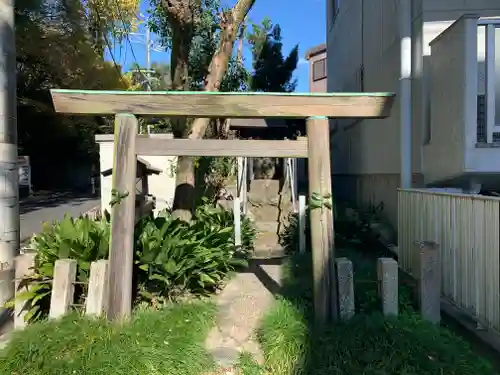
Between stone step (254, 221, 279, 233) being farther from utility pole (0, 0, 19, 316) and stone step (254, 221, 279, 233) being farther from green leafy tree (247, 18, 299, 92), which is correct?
green leafy tree (247, 18, 299, 92)

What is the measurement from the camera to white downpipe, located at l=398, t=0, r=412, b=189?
284 inches

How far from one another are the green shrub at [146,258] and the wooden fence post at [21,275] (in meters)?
0.05

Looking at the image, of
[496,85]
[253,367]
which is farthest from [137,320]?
[496,85]

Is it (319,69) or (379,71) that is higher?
(319,69)

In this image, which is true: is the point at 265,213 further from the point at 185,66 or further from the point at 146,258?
the point at 146,258

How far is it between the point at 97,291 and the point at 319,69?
24.1 m

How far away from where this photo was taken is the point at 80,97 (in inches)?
172

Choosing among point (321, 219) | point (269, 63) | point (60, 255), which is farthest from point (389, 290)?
point (269, 63)

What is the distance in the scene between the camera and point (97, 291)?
4.32 m

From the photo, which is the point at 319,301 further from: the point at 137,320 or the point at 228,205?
the point at 228,205

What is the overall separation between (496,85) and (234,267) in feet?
13.3

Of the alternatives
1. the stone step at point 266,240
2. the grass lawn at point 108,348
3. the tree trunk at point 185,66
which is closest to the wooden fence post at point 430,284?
the grass lawn at point 108,348

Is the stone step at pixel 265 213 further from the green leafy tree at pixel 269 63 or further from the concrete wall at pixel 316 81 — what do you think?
the concrete wall at pixel 316 81

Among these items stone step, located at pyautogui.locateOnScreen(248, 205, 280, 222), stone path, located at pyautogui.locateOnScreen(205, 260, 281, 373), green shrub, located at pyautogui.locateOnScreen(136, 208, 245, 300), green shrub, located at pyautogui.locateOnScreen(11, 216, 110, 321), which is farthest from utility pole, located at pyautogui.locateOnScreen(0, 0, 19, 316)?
stone step, located at pyautogui.locateOnScreen(248, 205, 280, 222)
